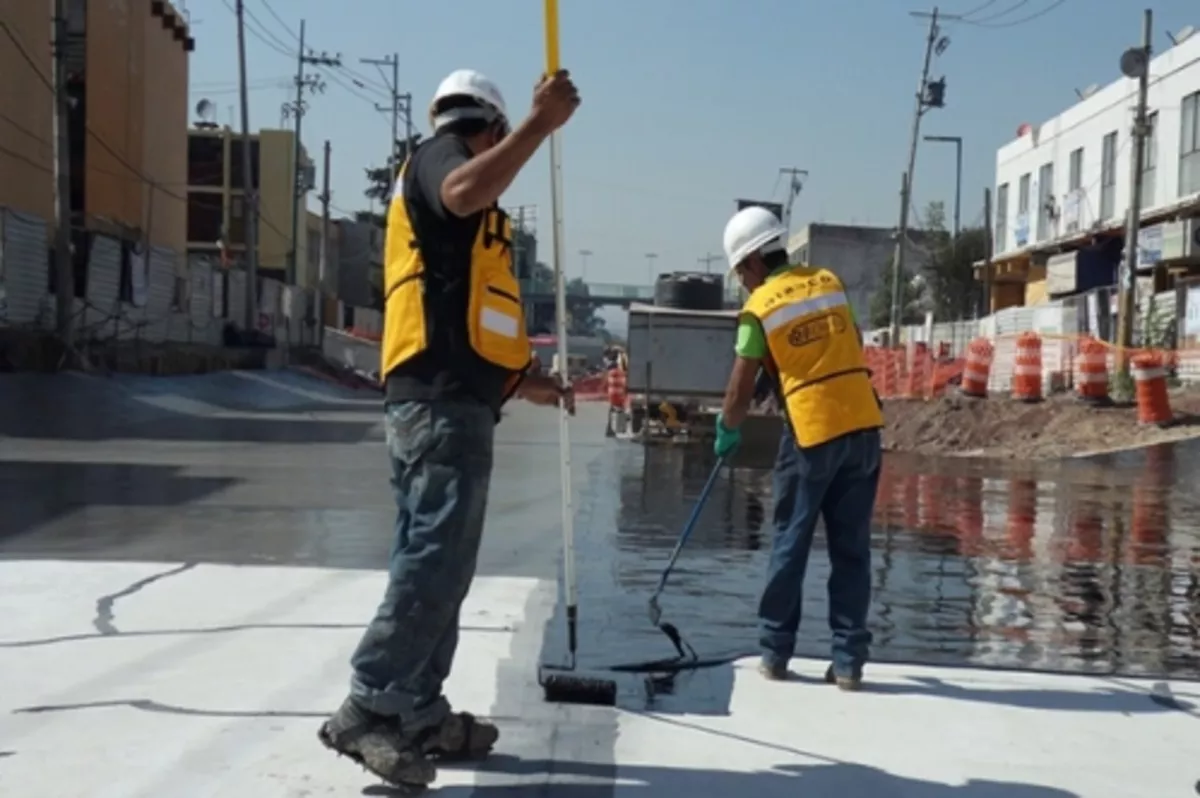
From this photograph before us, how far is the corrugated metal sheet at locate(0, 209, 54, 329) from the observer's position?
27.1 meters

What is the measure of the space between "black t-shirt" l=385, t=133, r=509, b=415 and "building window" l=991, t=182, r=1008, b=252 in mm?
45433

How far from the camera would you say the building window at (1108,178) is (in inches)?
1463

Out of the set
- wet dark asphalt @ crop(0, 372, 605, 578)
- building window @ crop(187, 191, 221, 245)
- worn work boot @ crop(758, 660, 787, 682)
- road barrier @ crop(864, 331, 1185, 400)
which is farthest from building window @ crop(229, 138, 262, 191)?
worn work boot @ crop(758, 660, 787, 682)

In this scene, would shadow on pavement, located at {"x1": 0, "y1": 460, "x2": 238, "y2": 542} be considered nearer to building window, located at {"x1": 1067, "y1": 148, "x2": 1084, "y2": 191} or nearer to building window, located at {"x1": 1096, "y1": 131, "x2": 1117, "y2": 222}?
building window, located at {"x1": 1096, "y1": 131, "x2": 1117, "y2": 222}

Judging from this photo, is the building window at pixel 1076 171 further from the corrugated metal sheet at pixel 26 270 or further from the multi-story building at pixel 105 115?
the corrugated metal sheet at pixel 26 270

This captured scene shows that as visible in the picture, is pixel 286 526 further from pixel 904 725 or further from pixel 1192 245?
pixel 1192 245

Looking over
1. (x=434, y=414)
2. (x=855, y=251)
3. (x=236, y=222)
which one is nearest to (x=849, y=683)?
(x=434, y=414)

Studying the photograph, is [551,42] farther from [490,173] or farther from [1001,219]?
[1001,219]

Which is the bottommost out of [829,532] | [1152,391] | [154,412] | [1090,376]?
[154,412]

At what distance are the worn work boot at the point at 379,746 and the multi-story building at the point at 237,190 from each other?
67343 mm

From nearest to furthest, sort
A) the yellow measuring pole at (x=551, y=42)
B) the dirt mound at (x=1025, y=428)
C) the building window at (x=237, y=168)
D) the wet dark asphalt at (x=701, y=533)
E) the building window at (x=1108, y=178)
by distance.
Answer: the yellow measuring pole at (x=551, y=42) → the wet dark asphalt at (x=701, y=533) → the dirt mound at (x=1025, y=428) → the building window at (x=1108, y=178) → the building window at (x=237, y=168)

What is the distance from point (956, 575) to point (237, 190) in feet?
213

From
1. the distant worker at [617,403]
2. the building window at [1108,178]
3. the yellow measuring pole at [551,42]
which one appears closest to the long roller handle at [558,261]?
the yellow measuring pole at [551,42]

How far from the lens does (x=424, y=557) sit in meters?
3.78
